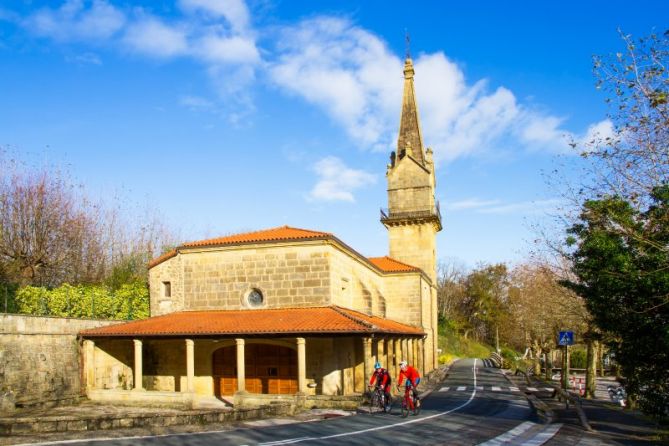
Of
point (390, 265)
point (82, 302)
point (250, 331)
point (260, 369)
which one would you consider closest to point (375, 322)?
point (260, 369)

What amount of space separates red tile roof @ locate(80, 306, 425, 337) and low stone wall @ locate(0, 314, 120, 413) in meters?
1.05

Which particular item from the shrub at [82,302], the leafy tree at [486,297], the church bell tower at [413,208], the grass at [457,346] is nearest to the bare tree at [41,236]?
the shrub at [82,302]

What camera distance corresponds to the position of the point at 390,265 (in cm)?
3569

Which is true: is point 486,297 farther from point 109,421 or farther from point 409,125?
point 109,421

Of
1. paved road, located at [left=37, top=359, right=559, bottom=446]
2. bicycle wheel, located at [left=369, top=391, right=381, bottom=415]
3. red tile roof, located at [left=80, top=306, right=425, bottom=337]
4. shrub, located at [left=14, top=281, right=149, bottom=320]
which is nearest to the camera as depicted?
paved road, located at [left=37, top=359, right=559, bottom=446]

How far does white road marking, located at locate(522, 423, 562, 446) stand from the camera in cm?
1247

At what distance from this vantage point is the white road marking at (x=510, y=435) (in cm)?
1254

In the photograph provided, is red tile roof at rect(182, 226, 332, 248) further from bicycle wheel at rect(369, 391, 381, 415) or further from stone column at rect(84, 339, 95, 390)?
bicycle wheel at rect(369, 391, 381, 415)

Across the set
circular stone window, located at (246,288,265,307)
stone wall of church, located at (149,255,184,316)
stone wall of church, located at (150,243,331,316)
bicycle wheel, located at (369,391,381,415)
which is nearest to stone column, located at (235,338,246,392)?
stone wall of church, located at (150,243,331,316)

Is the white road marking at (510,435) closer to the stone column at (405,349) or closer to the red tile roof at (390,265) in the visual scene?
the stone column at (405,349)

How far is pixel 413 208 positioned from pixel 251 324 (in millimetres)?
19423

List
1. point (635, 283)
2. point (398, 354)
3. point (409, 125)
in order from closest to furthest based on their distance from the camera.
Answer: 1. point (635, 283)
2. point (398, 354)
3. point (409, 125)

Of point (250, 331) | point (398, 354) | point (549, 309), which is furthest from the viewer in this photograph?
point (549, 309)

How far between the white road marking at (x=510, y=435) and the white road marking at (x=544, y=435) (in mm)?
458
